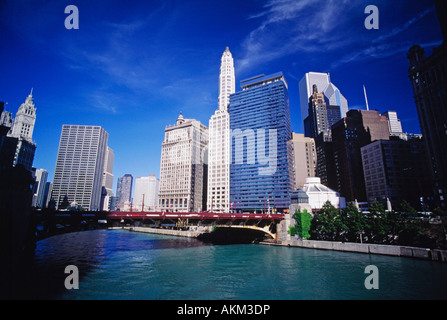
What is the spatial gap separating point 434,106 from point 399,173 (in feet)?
117

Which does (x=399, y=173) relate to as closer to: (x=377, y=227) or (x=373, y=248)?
(x=377, y=227)

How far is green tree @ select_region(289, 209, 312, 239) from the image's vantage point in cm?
6103

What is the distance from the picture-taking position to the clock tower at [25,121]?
479ft

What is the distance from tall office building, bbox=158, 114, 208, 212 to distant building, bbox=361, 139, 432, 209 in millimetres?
113866

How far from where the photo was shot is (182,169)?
6777 inches

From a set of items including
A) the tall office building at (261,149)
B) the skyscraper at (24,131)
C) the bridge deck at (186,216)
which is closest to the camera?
the bridge deck at (186,216)

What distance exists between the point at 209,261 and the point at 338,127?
141 m

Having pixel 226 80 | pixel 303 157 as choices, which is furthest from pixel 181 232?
pixel 303 157

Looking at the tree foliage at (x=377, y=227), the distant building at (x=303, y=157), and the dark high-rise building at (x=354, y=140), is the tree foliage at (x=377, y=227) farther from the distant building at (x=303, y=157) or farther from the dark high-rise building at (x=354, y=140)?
the distant building at (x=303, y=157)

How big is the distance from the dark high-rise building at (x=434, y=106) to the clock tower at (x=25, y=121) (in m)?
215

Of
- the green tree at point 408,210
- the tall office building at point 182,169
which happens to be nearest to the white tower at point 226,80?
the tall office building at point 182,169
